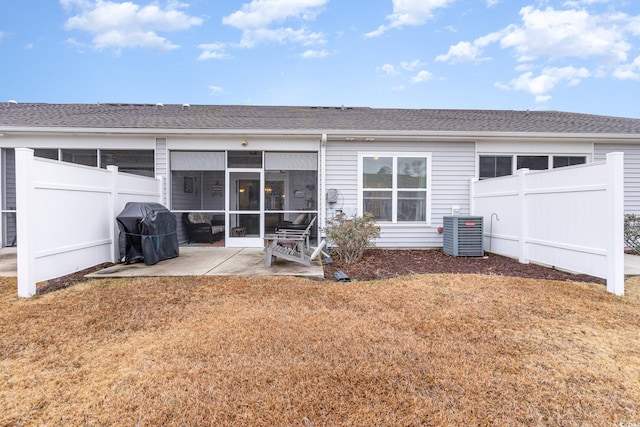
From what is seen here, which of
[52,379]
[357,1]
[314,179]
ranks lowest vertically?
[52,379]

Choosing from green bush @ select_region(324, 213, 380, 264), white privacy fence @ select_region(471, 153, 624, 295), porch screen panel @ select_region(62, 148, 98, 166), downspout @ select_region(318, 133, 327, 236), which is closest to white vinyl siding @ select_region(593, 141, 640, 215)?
white privacy fence @ select_region(471, 153, 624, 295)

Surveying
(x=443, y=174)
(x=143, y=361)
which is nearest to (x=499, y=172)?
(x=443, y=174)

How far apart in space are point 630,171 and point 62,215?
12383 mm

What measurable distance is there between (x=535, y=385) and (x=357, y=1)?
1245 centimetres

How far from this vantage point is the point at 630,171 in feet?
25.3

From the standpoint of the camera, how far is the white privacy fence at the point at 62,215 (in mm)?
4059

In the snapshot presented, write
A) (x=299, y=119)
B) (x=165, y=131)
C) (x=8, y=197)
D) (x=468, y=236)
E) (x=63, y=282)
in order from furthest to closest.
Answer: (x=299, y=119) < (x=8, y=197) < (x=165, y=131) < (x=468, y=236) < (x=63, y=282)

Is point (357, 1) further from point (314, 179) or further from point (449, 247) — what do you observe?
point (449, 247)

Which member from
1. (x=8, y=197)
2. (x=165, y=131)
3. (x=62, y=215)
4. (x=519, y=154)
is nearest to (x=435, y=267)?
(x=519, y=154)

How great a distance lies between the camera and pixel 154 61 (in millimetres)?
14609

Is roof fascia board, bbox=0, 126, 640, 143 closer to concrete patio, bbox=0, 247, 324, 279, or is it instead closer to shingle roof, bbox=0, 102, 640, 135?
shingle roof, bbox=0, 102, 640, 135

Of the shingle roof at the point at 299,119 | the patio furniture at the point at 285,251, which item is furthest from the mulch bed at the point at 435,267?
the shingle roof at the point at 299,119

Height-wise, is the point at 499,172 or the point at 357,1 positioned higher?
the point at 357,1

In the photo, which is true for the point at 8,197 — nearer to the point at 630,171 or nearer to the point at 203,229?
the point at 203,229
